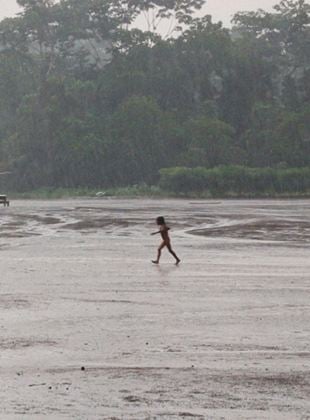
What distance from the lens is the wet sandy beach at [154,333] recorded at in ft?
31.2

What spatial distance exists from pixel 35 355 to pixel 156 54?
297ft

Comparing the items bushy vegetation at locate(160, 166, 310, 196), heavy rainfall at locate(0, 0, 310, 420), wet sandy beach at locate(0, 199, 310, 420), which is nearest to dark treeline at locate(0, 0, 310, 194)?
heavy rainfall at locate(0, 0, 310, 420)

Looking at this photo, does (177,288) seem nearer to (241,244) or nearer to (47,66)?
(241,244)

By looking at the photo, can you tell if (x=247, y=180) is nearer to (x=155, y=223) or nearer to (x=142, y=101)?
(x=142, y=101)

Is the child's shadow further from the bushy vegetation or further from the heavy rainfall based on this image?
the bushy vegetation

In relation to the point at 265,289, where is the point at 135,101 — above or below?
above

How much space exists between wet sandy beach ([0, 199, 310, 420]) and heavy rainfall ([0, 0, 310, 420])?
0.04m

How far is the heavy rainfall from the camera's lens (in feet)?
34.4

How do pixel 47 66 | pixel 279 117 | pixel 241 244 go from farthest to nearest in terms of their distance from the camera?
pixel 47 66 < pixel 279 117 < pixel 241 244

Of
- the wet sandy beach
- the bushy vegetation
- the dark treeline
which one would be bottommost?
Answer: the wet sandy beach

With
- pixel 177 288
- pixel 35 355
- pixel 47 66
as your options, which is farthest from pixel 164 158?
pixel 35 355

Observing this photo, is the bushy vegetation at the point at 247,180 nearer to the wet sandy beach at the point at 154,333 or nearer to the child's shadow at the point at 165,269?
the wet sandy beach at the point at 154,333

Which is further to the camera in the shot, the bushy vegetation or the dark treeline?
the dark treeline

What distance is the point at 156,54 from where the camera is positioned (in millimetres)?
100875
